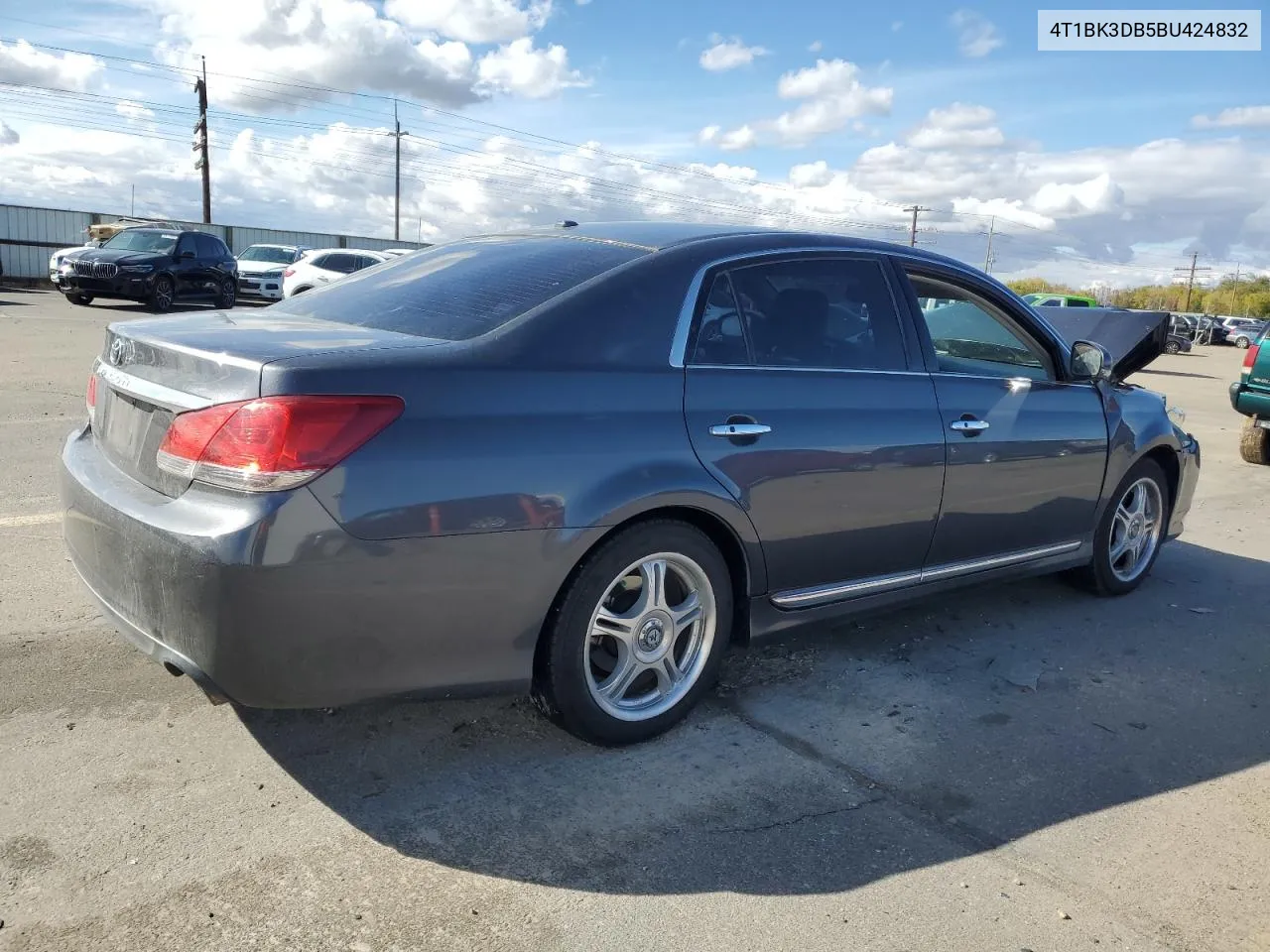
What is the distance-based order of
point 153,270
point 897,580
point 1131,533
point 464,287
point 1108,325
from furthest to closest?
point 153,270
point 1108,325
point 1131,533
point 897,580
point 464,287

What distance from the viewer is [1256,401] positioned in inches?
394

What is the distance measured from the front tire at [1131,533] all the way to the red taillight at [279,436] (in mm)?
3807

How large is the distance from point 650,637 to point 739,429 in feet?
2.37

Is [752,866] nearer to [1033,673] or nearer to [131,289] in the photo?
[1033,673]

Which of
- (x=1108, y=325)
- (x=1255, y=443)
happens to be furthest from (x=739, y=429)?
(x=1255, y=443)

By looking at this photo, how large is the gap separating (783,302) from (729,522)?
87cm

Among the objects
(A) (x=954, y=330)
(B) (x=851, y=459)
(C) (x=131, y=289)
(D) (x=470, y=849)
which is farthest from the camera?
(C) (x=131, y=289)

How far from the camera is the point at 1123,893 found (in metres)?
2.71

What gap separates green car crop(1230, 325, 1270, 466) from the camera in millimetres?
9961

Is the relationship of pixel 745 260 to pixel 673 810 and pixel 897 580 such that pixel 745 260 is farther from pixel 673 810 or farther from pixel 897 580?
pixel 673 810

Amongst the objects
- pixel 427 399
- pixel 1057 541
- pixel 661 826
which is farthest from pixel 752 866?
pixel 1057 541

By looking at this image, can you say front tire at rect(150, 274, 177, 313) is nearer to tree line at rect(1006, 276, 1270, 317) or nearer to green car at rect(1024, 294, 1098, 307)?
green car at rect(1024, 294, 1098, 307)

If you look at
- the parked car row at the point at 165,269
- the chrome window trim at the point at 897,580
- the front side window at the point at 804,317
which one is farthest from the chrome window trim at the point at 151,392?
the parked car row at the point at 165,269

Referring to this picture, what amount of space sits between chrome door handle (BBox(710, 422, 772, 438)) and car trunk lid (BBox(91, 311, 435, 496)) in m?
0.95
